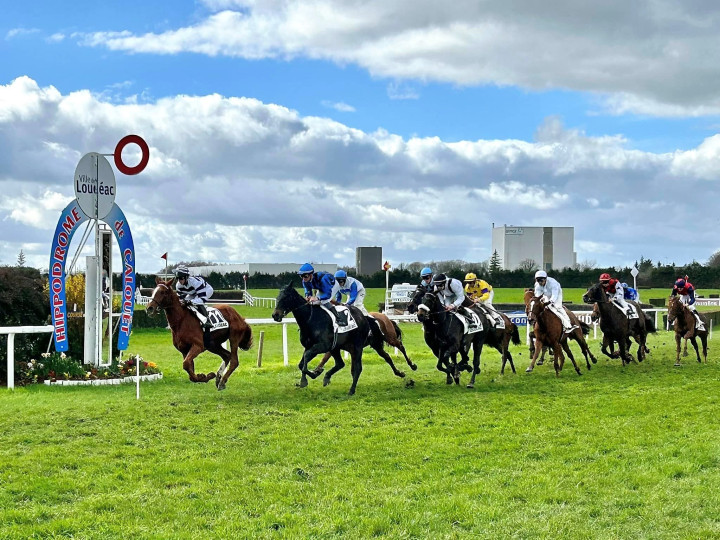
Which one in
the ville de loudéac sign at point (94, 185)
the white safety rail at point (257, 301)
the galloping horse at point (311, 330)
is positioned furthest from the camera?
the white safety rail at point (257, 301)

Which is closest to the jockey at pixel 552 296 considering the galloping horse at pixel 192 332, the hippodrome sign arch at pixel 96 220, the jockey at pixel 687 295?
the jockey at pixel 687 295

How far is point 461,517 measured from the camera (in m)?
5.55

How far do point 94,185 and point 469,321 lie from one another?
6473mm

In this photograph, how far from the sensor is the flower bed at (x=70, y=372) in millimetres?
12711

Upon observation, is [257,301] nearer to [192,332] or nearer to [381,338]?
[381,338]

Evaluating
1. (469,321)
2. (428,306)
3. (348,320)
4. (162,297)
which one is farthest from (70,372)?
(469,321)

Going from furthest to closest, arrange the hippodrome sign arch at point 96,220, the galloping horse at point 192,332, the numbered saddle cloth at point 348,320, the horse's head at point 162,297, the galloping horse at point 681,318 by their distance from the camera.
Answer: the galloping horse at point 681,318, the hippodrome sign arch at point 96,220, the numbered saddle cloth at point 348,320, the galloping horse at point 192,332, the horse's head at point 162,297

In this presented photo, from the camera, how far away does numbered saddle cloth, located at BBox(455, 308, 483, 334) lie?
1245cm

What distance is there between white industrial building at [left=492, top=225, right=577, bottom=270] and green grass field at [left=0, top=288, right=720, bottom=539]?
55.5 m

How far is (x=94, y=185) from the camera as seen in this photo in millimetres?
13578

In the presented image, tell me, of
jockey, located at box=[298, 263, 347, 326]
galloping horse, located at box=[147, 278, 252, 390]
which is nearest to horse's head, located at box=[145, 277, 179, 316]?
galloping horse, located at box=[147, 278, 252, 390]

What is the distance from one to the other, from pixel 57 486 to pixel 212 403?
4.10 m

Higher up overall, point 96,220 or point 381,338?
point 96,220

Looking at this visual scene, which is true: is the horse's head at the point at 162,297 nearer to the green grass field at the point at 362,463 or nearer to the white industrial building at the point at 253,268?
the green grass field at the point at 362,463
